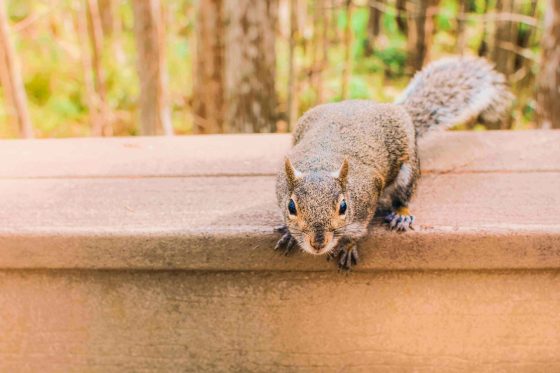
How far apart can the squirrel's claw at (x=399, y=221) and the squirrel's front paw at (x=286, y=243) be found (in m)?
0.26

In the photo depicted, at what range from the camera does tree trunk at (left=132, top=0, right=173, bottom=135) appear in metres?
3.53

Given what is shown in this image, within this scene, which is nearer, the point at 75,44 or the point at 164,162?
the point at 164,162

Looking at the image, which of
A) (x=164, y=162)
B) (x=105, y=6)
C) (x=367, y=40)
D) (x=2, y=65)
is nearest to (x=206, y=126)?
(x=2, y=65)

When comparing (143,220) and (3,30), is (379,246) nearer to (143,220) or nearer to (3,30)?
(143,220)

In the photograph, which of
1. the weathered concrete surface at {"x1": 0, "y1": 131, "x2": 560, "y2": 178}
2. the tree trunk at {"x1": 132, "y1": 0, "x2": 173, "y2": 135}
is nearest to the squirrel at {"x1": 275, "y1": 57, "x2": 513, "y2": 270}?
the weathered concrete surface at {"x1": 0, "y1": 131, "x2": 560, "y2": 178}

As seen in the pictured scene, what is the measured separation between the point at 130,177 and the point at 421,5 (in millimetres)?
5527

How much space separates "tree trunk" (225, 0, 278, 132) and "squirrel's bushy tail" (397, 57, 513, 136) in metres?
1.12

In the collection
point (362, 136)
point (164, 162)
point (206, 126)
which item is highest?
point (362, 136)

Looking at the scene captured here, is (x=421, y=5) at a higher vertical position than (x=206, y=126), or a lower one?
higher

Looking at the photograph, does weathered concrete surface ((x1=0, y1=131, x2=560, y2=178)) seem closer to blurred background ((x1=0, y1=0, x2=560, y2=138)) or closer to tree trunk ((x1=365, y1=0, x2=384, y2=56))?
blurred background ((x1=0, y1=0, x2=560, y2=138))

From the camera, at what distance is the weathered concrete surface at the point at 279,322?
142cm

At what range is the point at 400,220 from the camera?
1.40 metres

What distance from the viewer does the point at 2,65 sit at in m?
3.38

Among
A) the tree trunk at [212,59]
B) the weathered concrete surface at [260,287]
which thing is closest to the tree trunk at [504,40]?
the tree trunk at [212,59]
